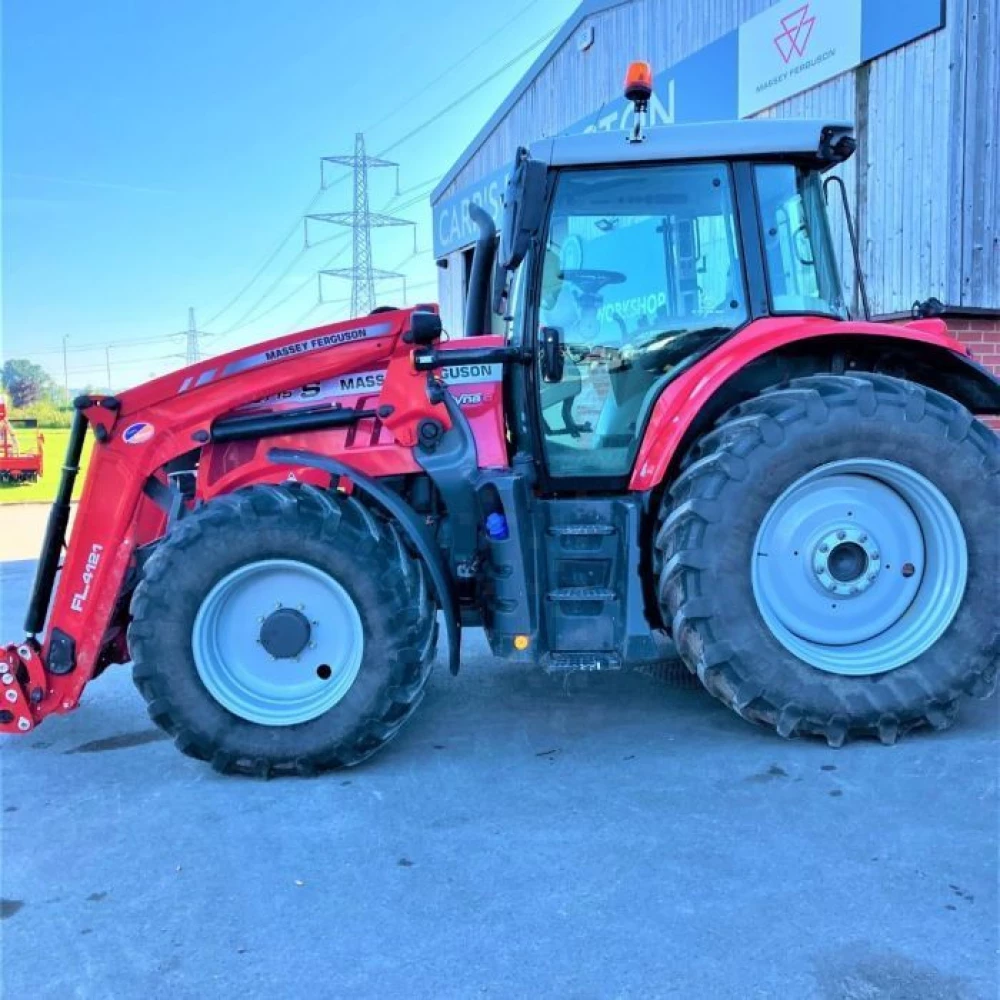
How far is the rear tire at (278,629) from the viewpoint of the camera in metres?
3.09

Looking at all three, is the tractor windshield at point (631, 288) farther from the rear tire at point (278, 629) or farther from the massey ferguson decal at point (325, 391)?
the rear tire at point (278, 629)

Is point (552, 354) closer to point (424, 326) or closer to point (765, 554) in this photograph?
point (424, 326)

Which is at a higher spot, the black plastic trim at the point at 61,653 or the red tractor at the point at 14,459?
the red tractor at the point at 14,459

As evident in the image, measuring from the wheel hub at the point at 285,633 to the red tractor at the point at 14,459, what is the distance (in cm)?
1605

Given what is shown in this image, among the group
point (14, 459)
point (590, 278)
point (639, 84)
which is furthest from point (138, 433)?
point (14, 459)

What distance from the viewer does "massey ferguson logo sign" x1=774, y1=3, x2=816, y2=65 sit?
6.51 m

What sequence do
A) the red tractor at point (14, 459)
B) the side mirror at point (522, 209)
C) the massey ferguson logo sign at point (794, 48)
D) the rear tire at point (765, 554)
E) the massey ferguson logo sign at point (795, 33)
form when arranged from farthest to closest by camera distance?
the red tractor at point (14, 459) < the massey ferguson logo sign at point (795, 33) < the massey ferguson logo sign at point (794, 48) < the rear tire at point (765, 554) < the side mirror at point (522, 209)

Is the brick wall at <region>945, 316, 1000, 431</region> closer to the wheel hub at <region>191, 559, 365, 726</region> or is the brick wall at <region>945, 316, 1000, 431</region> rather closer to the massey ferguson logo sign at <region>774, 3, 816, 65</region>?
the massey ferguson logo sign at <region>774, 3, 816, 65</region>

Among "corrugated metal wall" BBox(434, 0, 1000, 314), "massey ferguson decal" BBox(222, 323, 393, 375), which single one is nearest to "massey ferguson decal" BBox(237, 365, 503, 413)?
"massey ferguson decal" BBox(222, 323, 393, 375)

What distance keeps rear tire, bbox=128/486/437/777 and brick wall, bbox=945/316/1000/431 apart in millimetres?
4560

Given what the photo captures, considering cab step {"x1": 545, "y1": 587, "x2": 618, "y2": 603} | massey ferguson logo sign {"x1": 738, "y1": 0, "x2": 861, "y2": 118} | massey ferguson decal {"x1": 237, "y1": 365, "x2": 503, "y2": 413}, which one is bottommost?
cab step {"x1": 545, "y1": 587, "x2": 618, "y2": 603}

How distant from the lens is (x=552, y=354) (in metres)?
3.39

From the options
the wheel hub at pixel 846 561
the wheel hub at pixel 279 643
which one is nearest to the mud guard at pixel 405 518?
the wheel hub at pixel 279 643

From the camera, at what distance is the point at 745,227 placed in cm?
340
